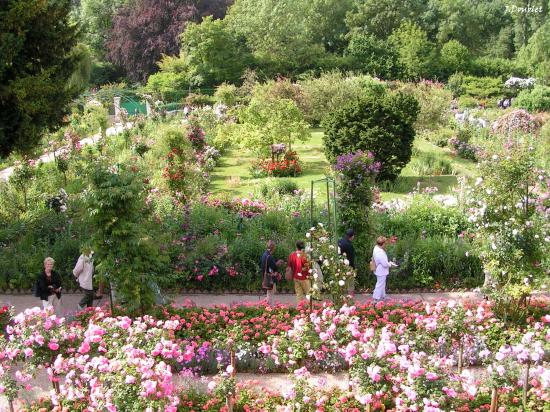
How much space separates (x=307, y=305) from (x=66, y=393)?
357cm

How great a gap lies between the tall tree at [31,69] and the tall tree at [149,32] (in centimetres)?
2496

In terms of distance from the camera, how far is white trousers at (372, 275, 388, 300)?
924 centimetres

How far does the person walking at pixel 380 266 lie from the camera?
29.8 ft

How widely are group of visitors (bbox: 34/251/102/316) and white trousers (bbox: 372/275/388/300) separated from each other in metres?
4.21

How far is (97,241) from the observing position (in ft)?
26.4

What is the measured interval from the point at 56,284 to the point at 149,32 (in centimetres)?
3077

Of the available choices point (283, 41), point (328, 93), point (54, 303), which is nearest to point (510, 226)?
point (54, 303)

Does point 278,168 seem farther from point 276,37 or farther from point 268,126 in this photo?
point 276,37

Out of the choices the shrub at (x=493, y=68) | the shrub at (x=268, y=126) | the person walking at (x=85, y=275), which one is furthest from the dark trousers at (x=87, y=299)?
the shrub at (x=493, y=68)

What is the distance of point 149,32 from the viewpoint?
1451 inches

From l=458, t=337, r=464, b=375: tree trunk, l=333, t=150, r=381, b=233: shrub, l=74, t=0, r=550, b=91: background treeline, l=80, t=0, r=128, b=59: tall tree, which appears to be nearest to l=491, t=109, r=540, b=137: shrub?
l=333, t=150, r=381, b=233: shrub

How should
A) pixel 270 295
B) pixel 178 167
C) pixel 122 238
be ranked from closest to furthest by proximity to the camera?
pixel 122 238
pixel 270 295
pixel 178 167

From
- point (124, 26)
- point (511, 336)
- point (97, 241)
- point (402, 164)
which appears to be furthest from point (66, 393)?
point (124, 26)

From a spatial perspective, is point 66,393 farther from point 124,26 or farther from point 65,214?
point 124,26
